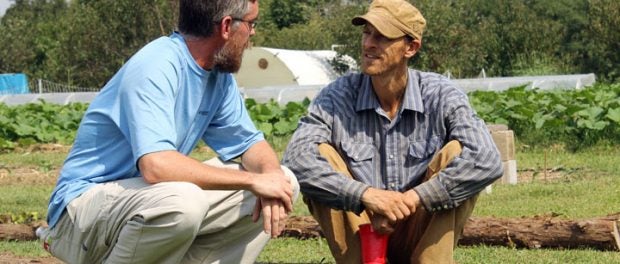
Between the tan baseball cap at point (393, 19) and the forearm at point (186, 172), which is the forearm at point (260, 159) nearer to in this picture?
the forearm at point (186, 172)

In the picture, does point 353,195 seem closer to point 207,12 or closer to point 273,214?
point 273,214

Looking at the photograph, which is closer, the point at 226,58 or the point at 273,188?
the point at 273,188

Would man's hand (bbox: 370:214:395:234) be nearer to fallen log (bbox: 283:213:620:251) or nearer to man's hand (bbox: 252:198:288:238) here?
man's hand (bbox: 252:198:288:238)

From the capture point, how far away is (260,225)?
446 cm

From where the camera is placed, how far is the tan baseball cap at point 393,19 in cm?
480

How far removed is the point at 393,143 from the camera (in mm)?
4863

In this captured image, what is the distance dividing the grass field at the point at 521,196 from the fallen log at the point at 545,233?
0.08m

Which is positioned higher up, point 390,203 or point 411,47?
point 411,47

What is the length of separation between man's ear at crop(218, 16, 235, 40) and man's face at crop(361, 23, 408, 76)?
31.5 inches

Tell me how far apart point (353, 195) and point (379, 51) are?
659 millimetres

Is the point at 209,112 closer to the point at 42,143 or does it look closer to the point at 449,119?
the point at 449,119

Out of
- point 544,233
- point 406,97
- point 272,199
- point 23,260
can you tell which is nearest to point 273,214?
point 272,199

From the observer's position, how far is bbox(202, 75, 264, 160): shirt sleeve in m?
4.62

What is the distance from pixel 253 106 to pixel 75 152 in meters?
14.8
